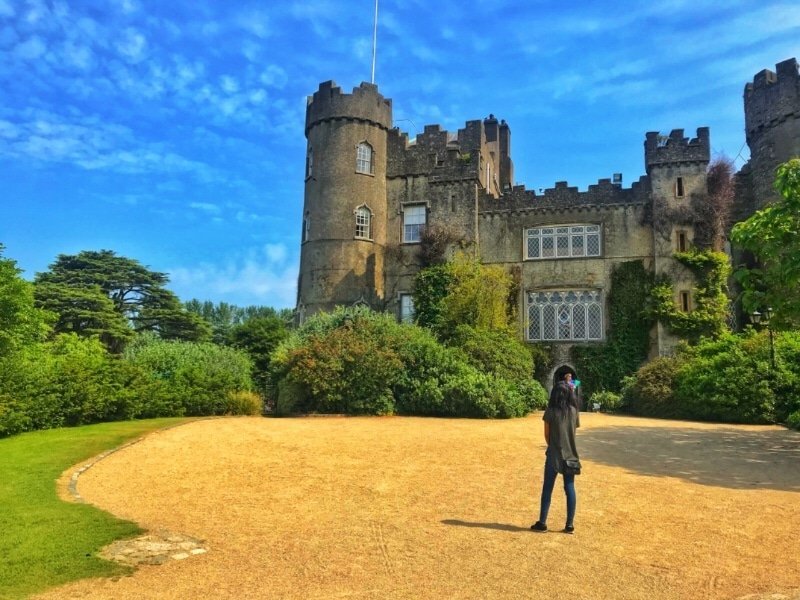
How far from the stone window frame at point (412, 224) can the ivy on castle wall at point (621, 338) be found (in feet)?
30.8

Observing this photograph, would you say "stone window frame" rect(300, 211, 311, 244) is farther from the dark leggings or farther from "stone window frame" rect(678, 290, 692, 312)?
the dark leggings

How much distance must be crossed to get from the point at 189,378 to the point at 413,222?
14.9 meters

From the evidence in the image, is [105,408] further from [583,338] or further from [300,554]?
[583,338]

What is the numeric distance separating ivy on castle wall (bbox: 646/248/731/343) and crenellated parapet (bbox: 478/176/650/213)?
3.63m

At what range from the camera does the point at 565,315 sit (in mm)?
29734

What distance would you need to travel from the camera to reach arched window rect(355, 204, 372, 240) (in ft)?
102

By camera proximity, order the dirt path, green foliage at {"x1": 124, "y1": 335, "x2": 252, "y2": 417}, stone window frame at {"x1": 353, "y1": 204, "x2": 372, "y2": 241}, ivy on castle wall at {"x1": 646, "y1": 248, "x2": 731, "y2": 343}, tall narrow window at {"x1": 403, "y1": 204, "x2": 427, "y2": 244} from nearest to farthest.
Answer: the dirt path < green foliage at {"x1": 124, "y1": 335, "x2": 252, "y2": 417} < ivy on castle wall at {"x1": 646, "y1": 248, "x2": 731, "y2": 343} < stone window frame at {"x1": 353, "y1": 204, "x2": 372, "y2": 241} < tall narrow window at {"x1": 403, "y1": 204, "x2": 427, "y2": 244}

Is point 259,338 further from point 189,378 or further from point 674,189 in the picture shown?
point 674,189

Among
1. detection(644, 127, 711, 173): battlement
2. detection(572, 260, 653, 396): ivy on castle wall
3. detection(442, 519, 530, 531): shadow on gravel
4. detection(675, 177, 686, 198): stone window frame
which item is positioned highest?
detection(644, 127, 711, 173): battlement

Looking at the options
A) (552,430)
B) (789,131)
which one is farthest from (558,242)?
(552,430)

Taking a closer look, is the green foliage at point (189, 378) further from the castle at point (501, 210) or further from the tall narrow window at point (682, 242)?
the tall narrow window at point (682, 242)

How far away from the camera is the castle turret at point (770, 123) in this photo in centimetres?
2803

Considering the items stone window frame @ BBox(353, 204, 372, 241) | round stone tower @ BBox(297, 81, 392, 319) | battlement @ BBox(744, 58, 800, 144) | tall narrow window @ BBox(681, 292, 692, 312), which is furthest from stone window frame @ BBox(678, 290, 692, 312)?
stone window frame @ BBox(353, 204, 372, 241)

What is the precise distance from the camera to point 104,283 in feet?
150
